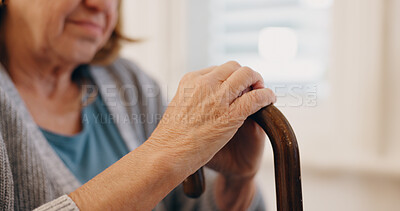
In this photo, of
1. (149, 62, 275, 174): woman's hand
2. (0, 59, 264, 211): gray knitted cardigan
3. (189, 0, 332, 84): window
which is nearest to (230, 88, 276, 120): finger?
(149, 62, 275, 174): woman's hand

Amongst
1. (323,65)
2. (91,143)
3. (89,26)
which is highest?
(89,26)

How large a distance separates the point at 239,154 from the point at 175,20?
0.86 metres

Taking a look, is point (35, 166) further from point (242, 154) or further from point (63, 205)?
point (242, 154)

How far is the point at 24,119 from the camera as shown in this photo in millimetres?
542

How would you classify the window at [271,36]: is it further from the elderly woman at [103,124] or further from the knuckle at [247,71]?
the knuckle at [247,71]

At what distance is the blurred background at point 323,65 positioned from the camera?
86cm

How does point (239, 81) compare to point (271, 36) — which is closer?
point (239, 81)

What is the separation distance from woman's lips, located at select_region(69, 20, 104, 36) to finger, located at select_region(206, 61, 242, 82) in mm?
325

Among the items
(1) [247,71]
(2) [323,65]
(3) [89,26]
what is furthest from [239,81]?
(2) [323,65]

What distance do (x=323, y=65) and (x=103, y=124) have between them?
0.67 metres

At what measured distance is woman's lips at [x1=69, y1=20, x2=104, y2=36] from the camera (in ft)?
2.03

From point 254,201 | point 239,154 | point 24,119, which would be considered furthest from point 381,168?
point 24,119

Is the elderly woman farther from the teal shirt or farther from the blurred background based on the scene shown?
the blurred background

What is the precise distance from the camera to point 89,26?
63 cm
